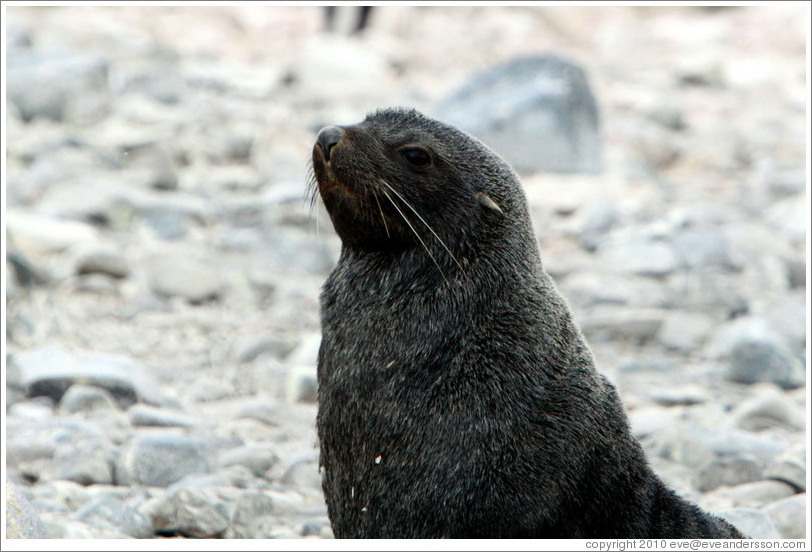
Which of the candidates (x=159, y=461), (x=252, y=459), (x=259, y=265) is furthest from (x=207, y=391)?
(x=259, y=265)

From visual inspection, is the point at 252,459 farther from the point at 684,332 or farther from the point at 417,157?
the point at 684,332

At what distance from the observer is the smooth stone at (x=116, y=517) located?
3969mm

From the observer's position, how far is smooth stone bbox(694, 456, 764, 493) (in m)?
5.02

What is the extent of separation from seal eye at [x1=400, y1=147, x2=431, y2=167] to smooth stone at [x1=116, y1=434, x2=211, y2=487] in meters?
1.72

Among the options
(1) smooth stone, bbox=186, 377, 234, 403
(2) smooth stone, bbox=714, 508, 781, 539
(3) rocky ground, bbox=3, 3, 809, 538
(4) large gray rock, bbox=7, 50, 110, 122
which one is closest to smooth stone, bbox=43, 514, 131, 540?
(3) rocky ground, bbox=3, 3, 809, 538

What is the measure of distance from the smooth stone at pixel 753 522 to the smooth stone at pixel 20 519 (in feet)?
7.54

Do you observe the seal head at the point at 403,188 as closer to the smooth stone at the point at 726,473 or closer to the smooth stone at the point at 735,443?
the smooth stone at the point at 726,473

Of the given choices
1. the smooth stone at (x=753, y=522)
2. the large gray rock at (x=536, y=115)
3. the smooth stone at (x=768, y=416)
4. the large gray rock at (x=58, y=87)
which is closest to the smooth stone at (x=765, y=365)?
the smooth stone at (x=768, y=416)

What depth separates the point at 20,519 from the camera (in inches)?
135

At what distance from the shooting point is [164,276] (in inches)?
283

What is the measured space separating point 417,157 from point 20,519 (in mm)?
1595

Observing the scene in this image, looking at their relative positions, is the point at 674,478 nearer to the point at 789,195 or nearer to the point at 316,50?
the point at 789,195

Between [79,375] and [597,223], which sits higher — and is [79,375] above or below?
below

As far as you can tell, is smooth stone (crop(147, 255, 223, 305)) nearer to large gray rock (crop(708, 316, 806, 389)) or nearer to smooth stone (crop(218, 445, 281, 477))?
smooth stone (crop(218, 445, 281, 477))
